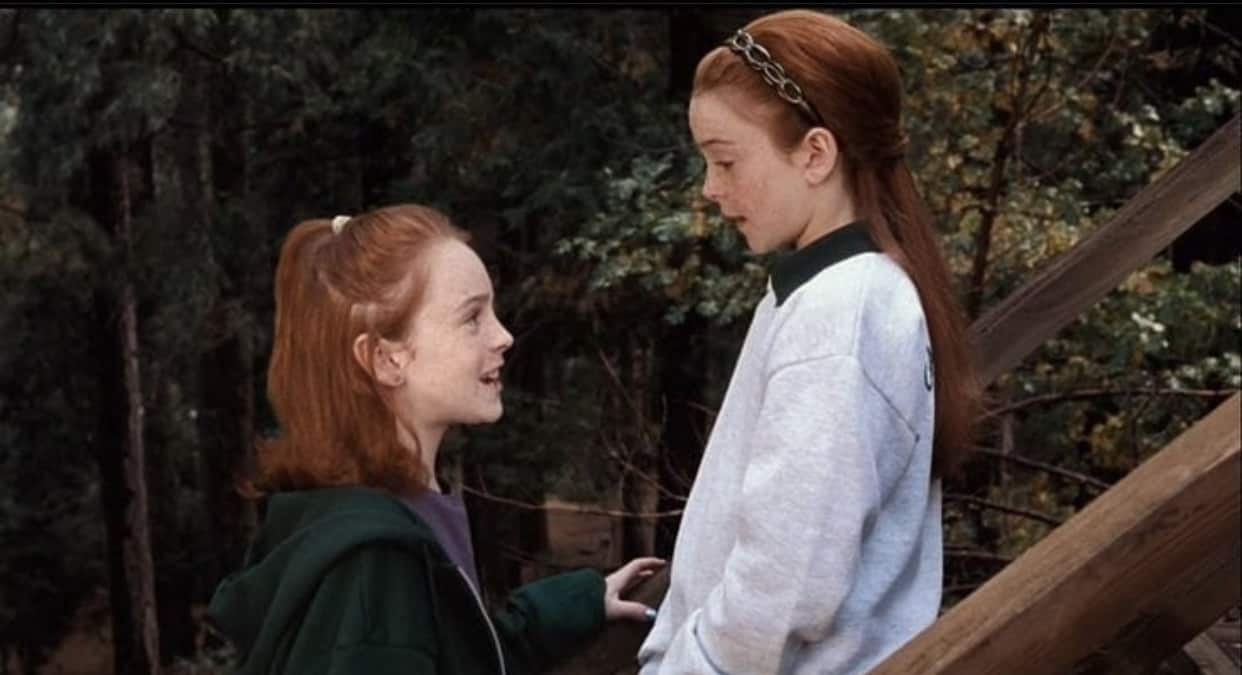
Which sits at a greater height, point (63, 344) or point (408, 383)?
point (408, 383)

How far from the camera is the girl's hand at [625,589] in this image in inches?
82.2

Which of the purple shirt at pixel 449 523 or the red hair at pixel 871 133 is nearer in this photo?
the red hair at pixel 871 133

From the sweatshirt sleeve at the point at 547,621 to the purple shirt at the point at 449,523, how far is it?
157 mm

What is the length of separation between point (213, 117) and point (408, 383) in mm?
12819

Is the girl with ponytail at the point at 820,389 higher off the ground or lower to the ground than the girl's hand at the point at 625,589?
higher

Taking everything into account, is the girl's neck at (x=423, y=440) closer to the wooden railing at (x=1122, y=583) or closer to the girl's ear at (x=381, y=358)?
the girl's ear at (x=381, y=358)

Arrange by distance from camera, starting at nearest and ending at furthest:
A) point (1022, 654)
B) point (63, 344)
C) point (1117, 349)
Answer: point (1022, 654) < point (1117, 349) < point (63, 344)

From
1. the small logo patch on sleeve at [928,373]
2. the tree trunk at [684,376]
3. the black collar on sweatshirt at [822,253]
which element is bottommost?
the tree trunk at [684,376]

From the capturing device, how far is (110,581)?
51.5 ft

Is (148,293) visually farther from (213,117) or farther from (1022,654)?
(1022,654)

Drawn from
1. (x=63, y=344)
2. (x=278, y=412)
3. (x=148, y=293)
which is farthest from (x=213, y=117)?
(x=278, y=412)

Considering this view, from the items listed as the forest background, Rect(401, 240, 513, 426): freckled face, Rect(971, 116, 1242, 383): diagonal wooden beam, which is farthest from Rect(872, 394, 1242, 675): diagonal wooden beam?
the forest background

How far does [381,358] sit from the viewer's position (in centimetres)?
176

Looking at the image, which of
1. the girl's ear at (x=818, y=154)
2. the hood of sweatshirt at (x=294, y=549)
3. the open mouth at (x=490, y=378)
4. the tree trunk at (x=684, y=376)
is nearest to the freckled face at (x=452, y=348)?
the open mouth at (x=490, y=378)
